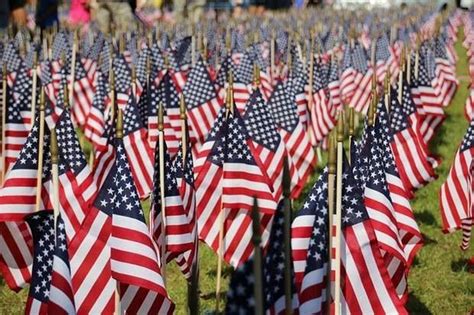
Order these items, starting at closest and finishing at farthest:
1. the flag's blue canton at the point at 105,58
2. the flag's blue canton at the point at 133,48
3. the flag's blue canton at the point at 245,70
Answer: the flag's blue canton at the point at 245,70, the flag's blue canton at the point at 105,58, the flag's blue canton at the point at 133,48

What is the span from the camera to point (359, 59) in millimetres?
18469

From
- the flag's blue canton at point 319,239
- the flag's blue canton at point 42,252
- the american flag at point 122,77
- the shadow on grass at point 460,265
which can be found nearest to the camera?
the flag's blue canton at point 319,239

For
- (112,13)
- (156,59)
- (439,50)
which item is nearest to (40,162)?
(156,59)

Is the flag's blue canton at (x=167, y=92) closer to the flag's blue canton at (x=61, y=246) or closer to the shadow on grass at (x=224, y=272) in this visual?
the shadow on grass at (x=224, y=272)

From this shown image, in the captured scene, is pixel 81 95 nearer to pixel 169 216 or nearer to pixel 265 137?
pixel 265 137

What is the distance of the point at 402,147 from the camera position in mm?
11703

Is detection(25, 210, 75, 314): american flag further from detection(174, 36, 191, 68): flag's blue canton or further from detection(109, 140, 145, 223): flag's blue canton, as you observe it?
detection(174, 36, 191, 68): flag's blue canton

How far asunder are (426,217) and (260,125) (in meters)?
3.66

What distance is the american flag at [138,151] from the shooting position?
11164mm

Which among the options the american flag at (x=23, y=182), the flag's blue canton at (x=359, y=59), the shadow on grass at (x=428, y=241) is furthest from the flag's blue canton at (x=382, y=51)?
the american flag at (x=23, y=182)

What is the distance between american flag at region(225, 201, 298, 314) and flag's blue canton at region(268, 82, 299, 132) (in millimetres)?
6453

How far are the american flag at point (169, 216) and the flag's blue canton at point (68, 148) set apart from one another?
1.13 m

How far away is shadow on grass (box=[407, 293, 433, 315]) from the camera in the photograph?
10.1 m

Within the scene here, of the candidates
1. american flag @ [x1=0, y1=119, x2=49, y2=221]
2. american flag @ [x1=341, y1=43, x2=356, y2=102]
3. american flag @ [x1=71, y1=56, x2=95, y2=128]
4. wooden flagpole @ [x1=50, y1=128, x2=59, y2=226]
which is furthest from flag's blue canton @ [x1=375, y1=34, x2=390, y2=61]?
wooden flagpole @ [x1=50, y1=128, x2=59, y2=226]
